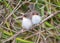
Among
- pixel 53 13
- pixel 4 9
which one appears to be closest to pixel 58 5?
pixel 53 13

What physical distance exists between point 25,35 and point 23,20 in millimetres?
126

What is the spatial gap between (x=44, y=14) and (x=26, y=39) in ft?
0.82

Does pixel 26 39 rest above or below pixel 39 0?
below

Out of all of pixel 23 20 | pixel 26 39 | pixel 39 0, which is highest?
pixel 39 0

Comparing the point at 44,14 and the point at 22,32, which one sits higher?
the point at 44,14

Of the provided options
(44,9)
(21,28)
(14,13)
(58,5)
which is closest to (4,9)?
(14,13)

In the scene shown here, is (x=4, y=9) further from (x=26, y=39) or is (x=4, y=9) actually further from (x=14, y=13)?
(x=26, y=39)

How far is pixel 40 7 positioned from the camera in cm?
173

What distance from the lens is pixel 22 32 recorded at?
1.69 m

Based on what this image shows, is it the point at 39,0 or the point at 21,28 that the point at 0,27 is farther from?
the point at 39,0

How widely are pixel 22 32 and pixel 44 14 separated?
0.76ft

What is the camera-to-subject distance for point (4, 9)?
1.74m

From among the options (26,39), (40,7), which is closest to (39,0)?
(40,7)

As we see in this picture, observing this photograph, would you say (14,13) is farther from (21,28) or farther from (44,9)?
(44,9)
